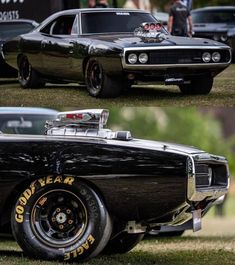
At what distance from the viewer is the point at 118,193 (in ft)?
22.6

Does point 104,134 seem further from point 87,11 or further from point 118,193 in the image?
point 87,11

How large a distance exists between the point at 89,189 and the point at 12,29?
8.13 m

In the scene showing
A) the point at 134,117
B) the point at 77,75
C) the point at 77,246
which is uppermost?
the point at 77,75

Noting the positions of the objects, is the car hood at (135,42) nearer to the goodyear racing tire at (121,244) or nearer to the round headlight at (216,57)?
the round headlight at (216,57)

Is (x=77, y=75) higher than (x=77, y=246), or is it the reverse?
(x=77, y=75)

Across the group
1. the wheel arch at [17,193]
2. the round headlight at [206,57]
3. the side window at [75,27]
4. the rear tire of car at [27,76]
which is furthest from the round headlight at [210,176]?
the rear tire of car at [27,76]

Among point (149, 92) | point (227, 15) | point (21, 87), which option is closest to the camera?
point (149, 92)

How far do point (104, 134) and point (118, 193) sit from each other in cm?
56

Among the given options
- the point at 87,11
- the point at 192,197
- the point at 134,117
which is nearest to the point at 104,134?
the point at 192,197

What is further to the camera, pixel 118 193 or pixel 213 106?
pixel 213 106

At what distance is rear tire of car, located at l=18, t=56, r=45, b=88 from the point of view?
12.4 metres

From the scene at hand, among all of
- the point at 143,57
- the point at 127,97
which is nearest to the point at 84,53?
the point at 127,97

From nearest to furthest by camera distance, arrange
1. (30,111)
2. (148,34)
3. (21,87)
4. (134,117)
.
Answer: (30,111), (148,34), (21,87), (134,117)

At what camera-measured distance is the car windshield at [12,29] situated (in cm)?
1444
